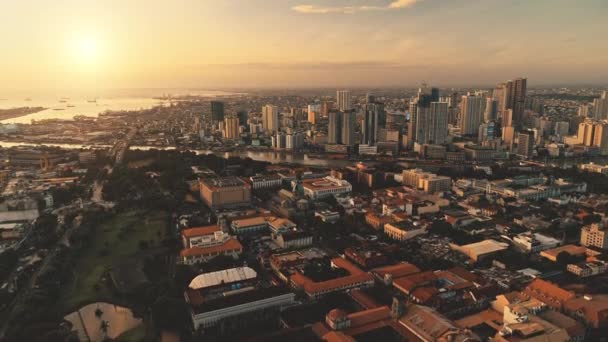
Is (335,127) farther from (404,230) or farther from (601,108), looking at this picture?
(601,108)

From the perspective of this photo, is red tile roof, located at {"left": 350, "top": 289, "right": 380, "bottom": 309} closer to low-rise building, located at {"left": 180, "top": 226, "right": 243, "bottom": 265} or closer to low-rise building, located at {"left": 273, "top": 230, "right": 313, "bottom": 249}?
low-rise building, located at {"left": 273, "top": 230, "right": 313, "bottom": 249}

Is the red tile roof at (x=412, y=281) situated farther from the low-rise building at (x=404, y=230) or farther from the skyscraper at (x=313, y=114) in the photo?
the skyscraper at (x=313, y=114)

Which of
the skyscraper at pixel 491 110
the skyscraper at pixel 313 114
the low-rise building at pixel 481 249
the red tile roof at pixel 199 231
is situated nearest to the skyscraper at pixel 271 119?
the skyscraper at pixel 313 114

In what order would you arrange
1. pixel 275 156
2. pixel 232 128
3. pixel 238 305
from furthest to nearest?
pixel 232 128, pixel 275 156, pixel 238 305

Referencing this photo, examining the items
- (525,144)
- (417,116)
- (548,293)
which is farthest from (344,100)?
(548,293)

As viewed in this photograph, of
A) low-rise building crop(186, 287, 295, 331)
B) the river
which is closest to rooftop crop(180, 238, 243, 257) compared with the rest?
low-rise building crop(186, 287, 295, 331)
